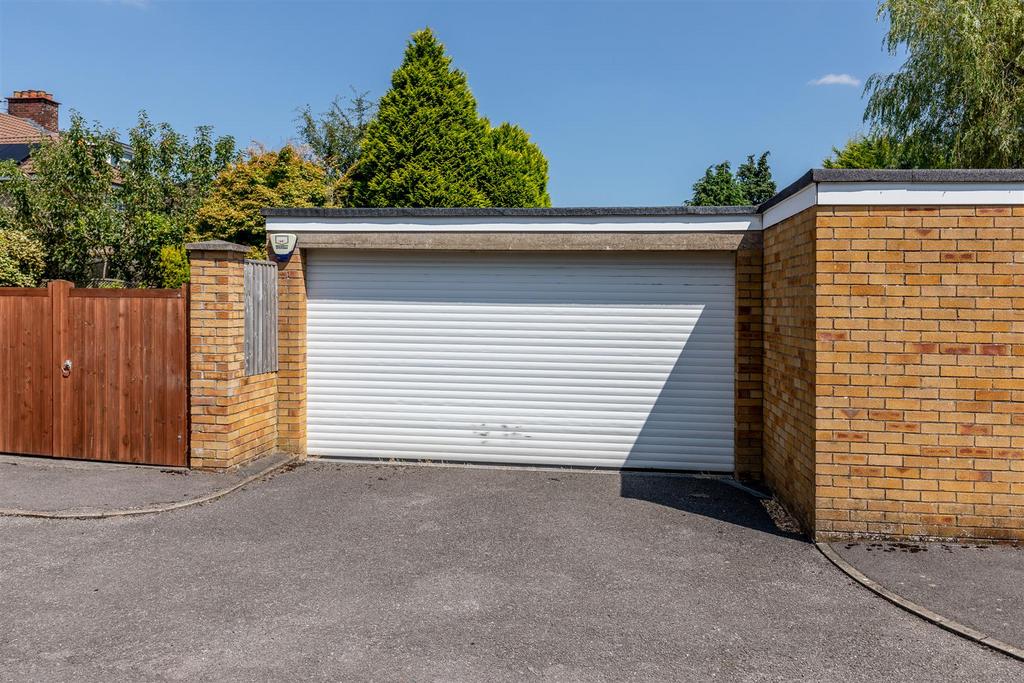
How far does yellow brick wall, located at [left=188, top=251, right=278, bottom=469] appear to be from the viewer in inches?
Answer: 291

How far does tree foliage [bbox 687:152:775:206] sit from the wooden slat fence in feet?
96.3

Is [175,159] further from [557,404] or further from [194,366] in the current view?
[557,404]

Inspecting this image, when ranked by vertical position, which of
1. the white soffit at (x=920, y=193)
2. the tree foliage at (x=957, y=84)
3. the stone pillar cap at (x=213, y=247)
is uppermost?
the tree foliage at (x=957, y=84)

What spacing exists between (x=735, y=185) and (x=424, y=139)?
957 inches

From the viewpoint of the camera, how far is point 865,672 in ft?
11.7

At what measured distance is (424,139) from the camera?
19.0 m

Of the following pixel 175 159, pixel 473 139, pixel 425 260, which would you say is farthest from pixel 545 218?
pixel 175 159

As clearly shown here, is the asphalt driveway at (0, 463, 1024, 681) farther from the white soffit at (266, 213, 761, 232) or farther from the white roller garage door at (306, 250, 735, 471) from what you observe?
the white soffit at (266, 213, 761, 232)

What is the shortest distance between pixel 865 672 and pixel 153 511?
572cm

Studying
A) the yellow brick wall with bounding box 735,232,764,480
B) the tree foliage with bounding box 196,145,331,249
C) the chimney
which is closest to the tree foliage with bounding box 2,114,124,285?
the tree foliage with bounding box 196,145,331,249

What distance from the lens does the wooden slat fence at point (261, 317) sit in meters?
7.74

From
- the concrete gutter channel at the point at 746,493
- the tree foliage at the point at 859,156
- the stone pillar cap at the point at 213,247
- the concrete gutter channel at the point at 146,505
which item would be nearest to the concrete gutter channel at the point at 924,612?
the concrete gutter channel at the point at 746,493

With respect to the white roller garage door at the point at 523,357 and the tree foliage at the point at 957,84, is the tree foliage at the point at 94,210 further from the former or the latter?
the tree foliage at the point at 957,84

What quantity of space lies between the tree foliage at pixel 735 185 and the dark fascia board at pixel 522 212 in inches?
1101
